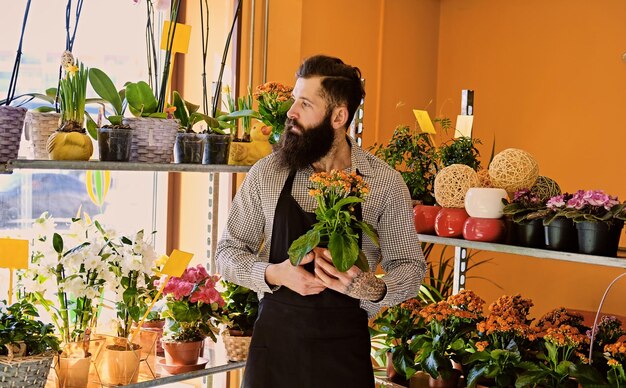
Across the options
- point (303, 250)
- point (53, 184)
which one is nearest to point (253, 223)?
point (303, 250)

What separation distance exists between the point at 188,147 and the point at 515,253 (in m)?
1.11

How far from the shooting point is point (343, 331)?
7.73 feet

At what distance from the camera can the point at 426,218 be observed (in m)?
2.83

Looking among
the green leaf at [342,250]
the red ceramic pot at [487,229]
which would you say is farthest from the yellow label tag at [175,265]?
the red ceramic pot at [487,229]

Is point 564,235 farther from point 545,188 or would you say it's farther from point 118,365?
point 118,365

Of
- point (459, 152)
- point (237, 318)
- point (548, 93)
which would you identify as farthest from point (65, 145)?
point (548, 93)

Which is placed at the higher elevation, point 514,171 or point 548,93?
point 548,93

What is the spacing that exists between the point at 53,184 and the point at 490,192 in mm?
1993

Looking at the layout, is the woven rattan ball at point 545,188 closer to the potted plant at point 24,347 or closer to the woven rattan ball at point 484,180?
the woven rattan ball at point 484,180

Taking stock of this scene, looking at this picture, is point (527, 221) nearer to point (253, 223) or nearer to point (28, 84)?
point (253, 223)

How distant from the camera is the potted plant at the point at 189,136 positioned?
9.04 feet

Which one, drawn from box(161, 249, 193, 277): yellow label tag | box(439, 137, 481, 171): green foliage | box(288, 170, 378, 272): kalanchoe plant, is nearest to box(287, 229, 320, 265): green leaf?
box(288, 170, 378, 272): kalanchoe plant

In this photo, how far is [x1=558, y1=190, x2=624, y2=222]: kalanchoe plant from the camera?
2.27m

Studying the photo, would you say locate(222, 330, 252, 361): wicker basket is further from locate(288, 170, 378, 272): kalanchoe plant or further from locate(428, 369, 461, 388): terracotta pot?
locate(288, 170, 378, 272): kalanchoe plant
